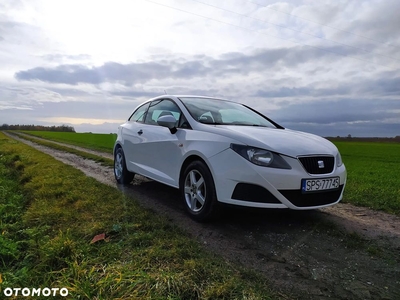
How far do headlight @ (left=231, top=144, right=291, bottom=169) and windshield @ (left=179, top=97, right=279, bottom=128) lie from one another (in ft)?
3.21

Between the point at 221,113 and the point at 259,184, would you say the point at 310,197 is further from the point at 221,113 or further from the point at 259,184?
the point at 221,113

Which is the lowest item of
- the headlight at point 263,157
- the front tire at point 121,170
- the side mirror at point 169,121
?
the front tire at point 121,170

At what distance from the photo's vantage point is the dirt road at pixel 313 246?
2.40 metres

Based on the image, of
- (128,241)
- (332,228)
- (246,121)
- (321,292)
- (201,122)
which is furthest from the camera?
(246,121)

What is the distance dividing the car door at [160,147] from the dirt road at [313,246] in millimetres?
508

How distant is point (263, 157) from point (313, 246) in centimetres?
104

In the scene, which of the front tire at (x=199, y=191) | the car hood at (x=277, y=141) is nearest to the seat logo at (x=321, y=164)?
the car hood at (x=277, y=141)

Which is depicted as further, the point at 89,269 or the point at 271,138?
the point at 271,138

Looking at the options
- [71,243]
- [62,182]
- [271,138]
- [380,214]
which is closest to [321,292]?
[271,138]

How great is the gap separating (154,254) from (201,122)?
1.96m

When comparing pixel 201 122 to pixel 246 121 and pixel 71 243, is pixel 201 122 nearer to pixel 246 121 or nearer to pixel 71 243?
pixel 246 121

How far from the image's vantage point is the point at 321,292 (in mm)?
2285

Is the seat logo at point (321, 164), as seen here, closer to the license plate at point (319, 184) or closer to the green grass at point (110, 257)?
the license plate at point (319, 184)

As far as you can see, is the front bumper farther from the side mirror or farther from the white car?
the side mirror
